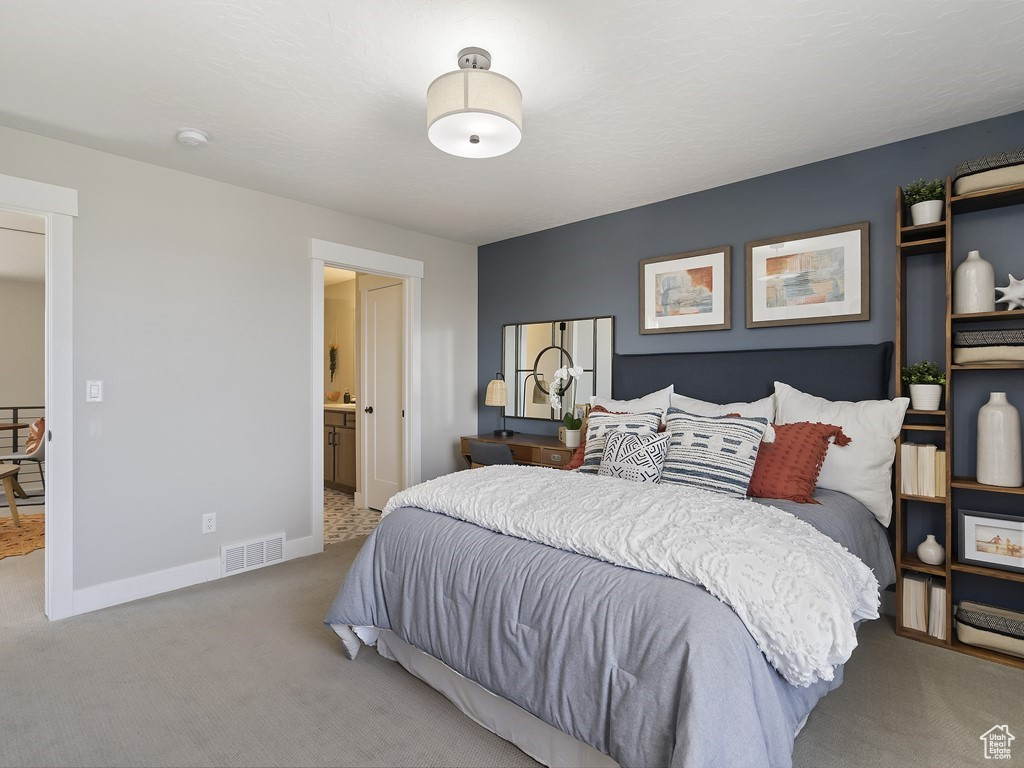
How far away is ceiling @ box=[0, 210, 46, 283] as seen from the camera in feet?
14.9

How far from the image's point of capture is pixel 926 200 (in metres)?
2.67

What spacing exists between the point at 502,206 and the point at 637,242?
1033mm

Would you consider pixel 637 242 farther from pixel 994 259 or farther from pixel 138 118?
pixel 138 118

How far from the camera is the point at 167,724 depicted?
1990 millimetres

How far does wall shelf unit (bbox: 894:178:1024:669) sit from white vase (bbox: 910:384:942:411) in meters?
0.03

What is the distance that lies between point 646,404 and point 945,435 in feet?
5.05

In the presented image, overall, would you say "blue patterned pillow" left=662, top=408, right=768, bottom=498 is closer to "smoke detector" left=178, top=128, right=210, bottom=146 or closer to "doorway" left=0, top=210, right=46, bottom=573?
"smoke detector" left=178, top=128, right=210, bottom=146

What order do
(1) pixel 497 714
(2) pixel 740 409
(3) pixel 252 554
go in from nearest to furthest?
(1) pixel 497 714 < (2) pixel 740 409 < (3) pixel 252 554

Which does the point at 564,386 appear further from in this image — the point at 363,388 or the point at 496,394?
the point at 363,388

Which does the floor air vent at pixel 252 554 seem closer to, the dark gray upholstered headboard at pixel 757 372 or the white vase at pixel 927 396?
the dark gray upholstered headboard at pixel 757 372

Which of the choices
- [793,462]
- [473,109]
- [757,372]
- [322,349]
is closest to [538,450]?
[757,372]

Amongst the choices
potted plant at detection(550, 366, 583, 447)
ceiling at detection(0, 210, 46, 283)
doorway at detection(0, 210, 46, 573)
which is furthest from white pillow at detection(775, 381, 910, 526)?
doorway at detection(0, 210, 46, 573)

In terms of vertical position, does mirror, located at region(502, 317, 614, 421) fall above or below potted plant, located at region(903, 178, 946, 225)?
below

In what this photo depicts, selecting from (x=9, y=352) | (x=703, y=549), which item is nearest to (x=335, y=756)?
(x=703, y=549)
